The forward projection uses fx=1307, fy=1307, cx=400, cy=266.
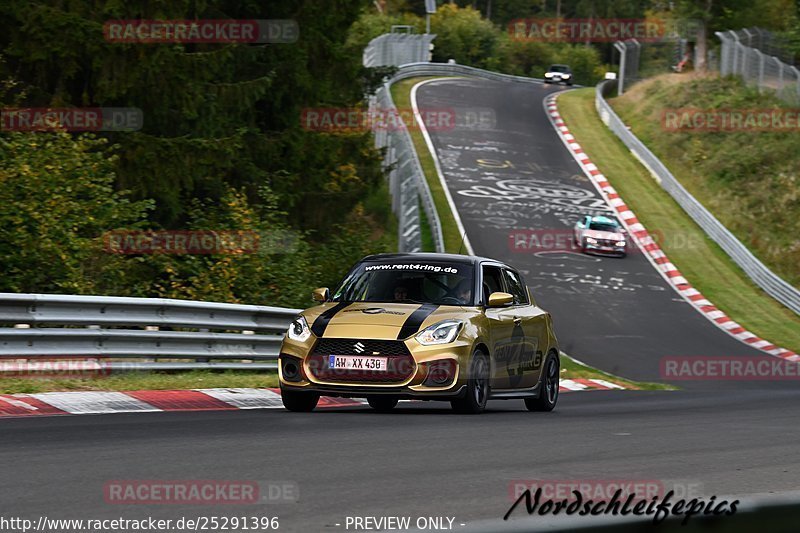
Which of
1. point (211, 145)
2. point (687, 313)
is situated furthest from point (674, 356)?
point (211, 145)

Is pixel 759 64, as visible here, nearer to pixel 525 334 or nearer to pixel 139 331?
pixel 525 334

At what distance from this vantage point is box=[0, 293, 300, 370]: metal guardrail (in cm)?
1330

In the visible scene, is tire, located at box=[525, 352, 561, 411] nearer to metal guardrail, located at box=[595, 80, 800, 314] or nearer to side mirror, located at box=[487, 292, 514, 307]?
side mirror, located at box=[487, 292, 514, 307]

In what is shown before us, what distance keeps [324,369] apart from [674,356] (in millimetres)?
16780

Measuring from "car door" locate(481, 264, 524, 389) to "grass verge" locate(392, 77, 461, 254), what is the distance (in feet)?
66.6

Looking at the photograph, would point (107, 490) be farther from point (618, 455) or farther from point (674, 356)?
point (674, 356)

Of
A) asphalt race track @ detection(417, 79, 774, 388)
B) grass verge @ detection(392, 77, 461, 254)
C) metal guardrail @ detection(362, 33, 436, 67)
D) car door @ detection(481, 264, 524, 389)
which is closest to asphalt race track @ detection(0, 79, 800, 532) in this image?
car door @ detection(481, 264, 524, 389)

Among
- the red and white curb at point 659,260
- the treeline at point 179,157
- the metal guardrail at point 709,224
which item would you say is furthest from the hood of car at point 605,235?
Result: the treeline at point 179,157

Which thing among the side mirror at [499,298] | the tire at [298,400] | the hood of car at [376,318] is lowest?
the tire at [298,400]

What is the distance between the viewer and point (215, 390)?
13617mm

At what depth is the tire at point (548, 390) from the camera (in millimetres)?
14078

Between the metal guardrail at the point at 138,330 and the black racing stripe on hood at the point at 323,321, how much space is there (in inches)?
119

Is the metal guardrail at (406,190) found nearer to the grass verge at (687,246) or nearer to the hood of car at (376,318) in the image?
the grass verge at (687,246)

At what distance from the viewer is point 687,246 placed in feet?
134
